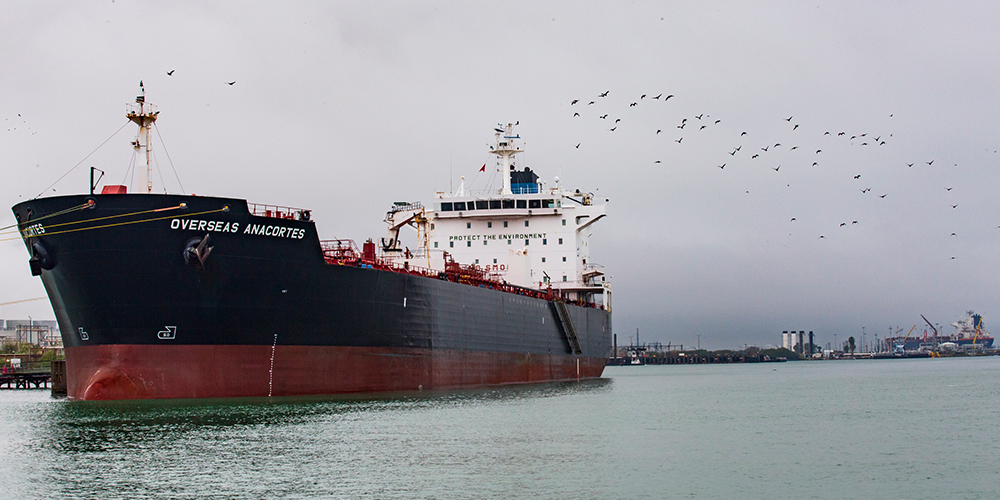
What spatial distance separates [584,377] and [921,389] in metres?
13.7

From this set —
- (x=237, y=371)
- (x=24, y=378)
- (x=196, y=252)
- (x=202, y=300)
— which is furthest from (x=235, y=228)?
(x=24, y=378)

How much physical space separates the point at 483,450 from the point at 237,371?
8660mm

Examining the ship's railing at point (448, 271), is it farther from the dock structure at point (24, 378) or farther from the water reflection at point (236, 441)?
the dock structure at point (24, 378)

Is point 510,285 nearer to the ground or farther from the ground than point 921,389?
farther from the ground

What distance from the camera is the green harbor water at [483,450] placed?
12.7 m

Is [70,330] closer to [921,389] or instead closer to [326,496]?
[326,496]

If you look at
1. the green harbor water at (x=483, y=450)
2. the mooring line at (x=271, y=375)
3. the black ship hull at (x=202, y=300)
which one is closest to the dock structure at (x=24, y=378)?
the green harbor water at (x=483, y=450)

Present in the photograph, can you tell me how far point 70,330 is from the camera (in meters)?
22.5

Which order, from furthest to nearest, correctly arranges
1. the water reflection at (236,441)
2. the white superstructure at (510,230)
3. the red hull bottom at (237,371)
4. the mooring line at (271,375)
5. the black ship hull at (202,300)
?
the white superstructure at (510,230) → the mooring line at (271,375) → the red hull bottom at (237,371) → the black ship hull at (202,300) → the water reflection at (236,441)

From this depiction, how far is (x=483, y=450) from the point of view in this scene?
15.8m

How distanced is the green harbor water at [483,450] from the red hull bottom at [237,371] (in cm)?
41

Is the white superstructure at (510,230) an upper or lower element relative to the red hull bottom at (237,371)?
upper

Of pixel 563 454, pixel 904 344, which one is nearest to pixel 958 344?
pixel 904 344

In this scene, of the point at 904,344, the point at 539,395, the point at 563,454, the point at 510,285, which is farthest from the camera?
the point at 904,344
